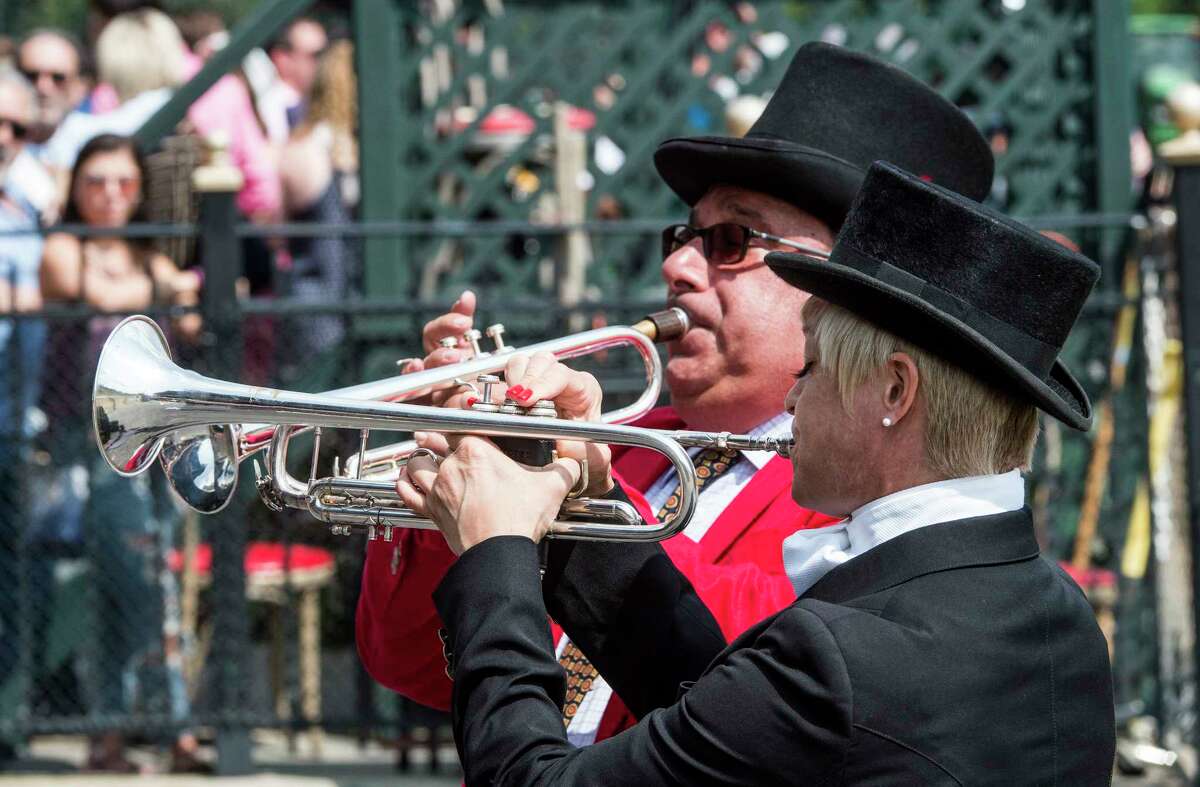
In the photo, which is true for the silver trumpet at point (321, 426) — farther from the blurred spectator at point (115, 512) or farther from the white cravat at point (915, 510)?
the blurred spectator at point (115, 512)

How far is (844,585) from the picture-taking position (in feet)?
6.68

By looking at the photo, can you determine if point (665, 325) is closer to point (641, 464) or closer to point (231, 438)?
point (641, 464)

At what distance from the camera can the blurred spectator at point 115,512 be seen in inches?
223

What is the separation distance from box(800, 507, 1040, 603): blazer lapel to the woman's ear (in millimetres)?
150

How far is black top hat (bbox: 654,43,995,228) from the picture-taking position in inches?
113

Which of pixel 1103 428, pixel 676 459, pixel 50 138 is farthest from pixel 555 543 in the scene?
pixel 50 138

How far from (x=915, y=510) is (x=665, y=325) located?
0.96 meters

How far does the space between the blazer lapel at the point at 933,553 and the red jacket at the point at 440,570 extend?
1.52 feet

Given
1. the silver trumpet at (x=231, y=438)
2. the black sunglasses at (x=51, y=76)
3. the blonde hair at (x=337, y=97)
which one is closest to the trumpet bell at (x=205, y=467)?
the silver trumpet at (x=231, y=438)

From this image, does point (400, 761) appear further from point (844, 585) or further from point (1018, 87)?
point (844, 585)

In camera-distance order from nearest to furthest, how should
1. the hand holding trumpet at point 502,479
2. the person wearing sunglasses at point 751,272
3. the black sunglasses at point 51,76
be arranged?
the hand holding trumpet at point 502,479 → the person wearing sunglasses at point 751,272 → the black sunglasses at point 51,76

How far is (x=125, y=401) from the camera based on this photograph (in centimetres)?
244

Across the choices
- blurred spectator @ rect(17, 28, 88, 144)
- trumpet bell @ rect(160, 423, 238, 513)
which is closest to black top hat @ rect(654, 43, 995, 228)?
trumpet bell @ rect(160, 423, 238, 513)

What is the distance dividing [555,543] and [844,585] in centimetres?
47
